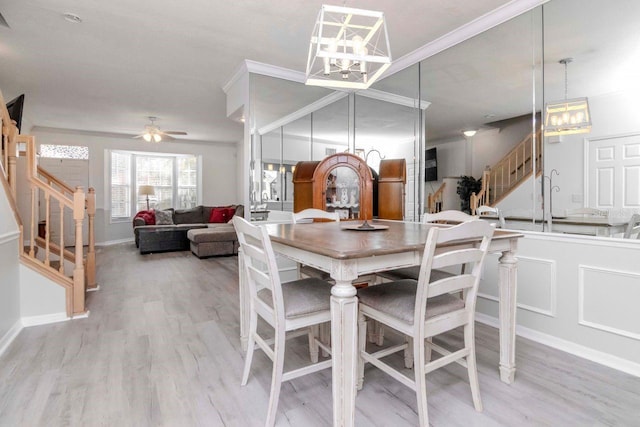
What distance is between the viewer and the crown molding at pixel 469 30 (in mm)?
2453

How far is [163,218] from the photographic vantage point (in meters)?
7.08

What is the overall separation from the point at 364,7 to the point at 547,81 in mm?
1456

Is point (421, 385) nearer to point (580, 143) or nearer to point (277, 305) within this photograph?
point (277, 305)

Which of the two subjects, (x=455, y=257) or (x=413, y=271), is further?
(x=413, y=271)

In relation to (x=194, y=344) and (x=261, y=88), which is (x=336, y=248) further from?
(x=261, y=88)

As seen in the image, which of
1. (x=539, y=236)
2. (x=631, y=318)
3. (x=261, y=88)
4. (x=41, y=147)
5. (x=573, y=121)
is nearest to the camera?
(x=631, y=318)

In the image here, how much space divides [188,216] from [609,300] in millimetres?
7381

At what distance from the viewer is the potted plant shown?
2883 mm

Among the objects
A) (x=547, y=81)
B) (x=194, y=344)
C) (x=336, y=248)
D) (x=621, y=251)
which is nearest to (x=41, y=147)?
(x=194, y=344)

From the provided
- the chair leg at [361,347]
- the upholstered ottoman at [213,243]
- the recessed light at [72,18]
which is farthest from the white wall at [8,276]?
the upholstered ottoman at [213,243]

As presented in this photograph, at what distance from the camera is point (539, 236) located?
2.44m

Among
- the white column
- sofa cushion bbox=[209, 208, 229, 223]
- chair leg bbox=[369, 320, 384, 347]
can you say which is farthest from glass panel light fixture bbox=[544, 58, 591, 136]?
sofa cushion bbox=[209, 208, 229, 223]

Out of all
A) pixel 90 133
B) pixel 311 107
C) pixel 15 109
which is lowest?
pixel 15 109

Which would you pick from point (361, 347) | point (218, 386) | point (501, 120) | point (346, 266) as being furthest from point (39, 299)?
point (501, 120)
